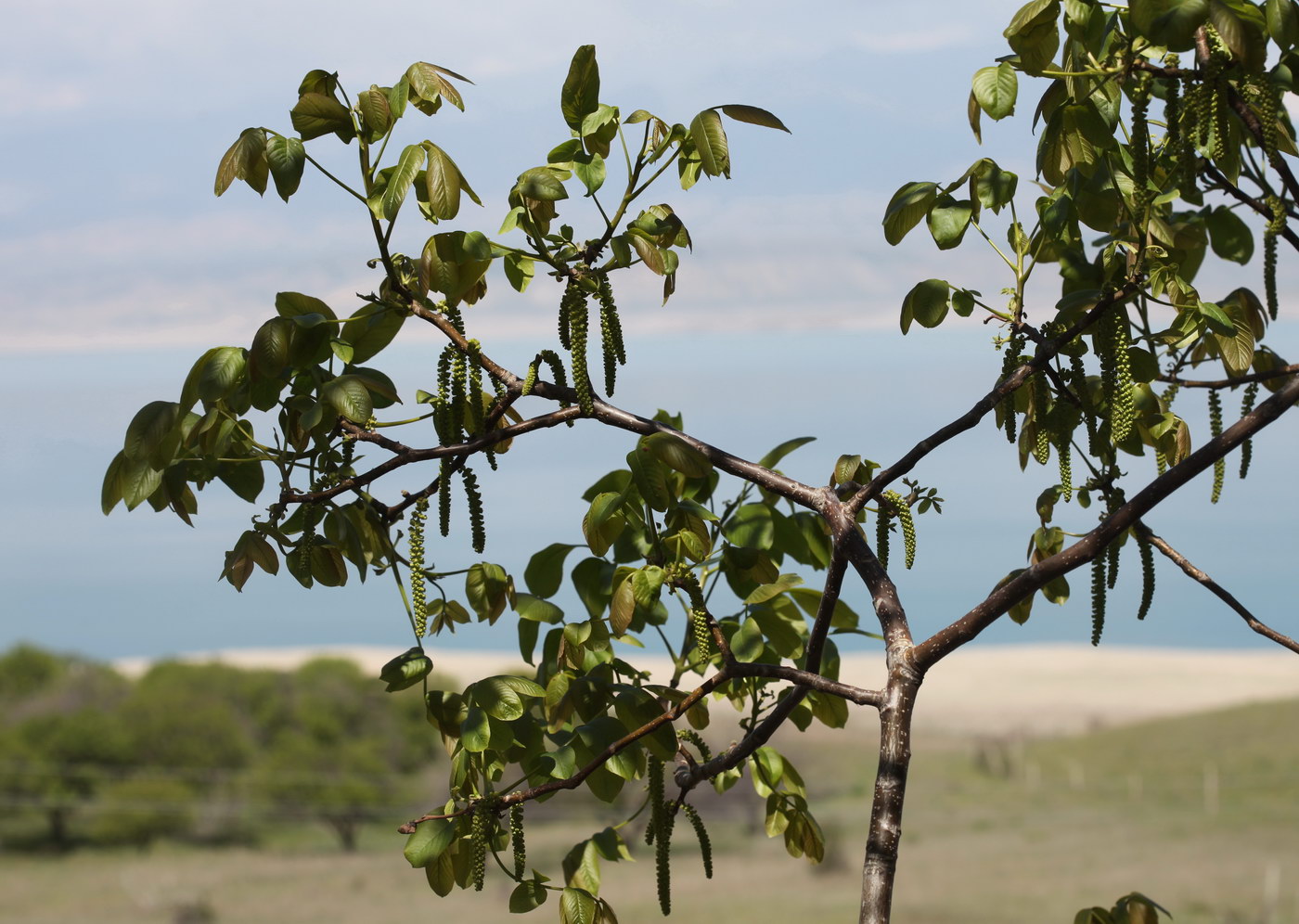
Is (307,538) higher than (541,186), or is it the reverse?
(541,186)

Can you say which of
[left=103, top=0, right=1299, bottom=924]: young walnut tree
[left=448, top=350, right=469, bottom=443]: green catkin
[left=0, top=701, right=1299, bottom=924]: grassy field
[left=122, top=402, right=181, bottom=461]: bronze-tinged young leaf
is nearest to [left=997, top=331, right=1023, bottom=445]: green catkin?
[left=103, top=0, right=1299, bottom=924]: young walnut tree

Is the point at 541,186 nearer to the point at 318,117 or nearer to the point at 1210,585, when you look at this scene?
the point at 318,117

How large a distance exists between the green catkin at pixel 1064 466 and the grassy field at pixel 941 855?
42.1ft

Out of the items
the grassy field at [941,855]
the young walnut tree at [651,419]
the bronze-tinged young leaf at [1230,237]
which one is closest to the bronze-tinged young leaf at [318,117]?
the young walnut tree at [651,419]

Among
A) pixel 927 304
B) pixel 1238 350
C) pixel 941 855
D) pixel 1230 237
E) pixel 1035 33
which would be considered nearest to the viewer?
pixel 1035 33

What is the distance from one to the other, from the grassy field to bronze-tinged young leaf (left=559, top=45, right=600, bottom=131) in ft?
43.9

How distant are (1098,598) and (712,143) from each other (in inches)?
30.6

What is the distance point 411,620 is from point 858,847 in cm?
1727

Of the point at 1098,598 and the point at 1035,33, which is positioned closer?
the point at 1035,33

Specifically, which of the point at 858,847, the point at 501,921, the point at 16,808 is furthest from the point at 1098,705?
the point at 16,808

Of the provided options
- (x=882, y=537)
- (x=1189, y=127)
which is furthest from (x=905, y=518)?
(x=1189, y=127)

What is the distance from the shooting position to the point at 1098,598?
5.20 ft

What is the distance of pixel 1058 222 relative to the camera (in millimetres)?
1424

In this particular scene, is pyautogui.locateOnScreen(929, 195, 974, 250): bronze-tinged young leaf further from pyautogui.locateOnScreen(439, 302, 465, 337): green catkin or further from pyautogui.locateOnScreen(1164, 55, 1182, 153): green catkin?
pyautogui.locateOnScreen(439, 302, 465, 337): green catkin
